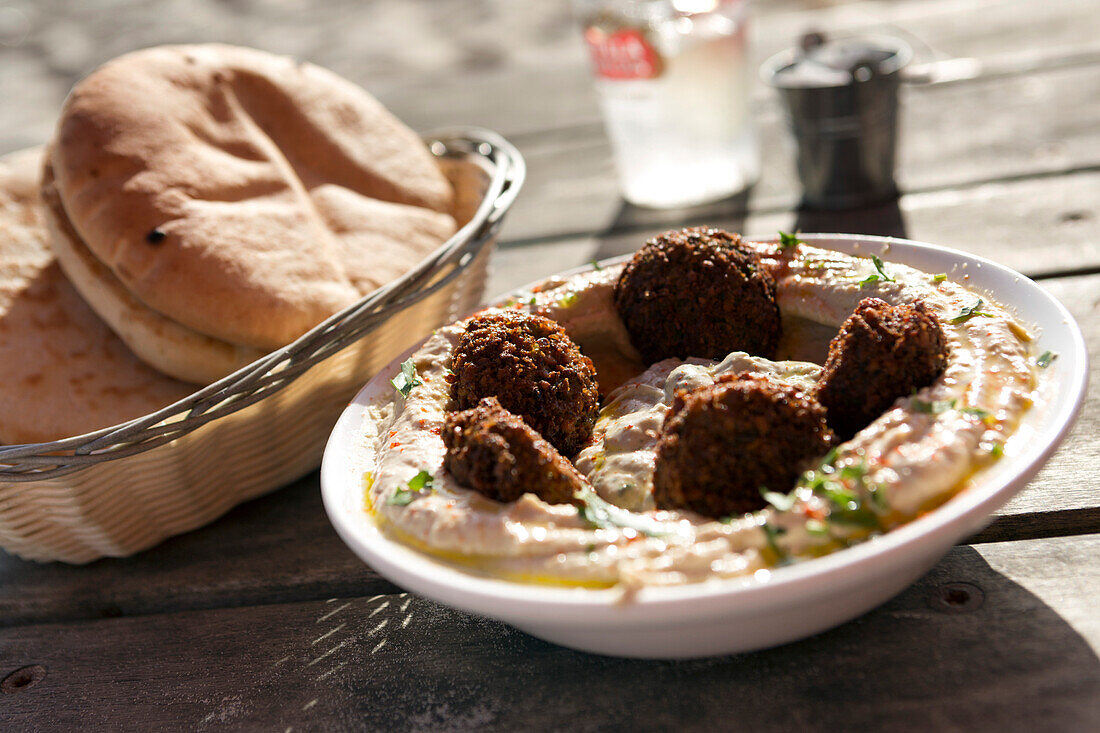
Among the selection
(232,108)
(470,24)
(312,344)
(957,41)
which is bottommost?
(470,24)

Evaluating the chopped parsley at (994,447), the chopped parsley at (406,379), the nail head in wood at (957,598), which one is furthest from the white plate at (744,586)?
the chopped parsley at (406,379)

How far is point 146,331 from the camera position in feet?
6.94

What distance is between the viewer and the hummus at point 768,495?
4.14ft

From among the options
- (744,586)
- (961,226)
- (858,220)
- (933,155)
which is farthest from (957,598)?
(933,155)

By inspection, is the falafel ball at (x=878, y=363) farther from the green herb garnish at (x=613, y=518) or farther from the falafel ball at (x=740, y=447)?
the green herb garnish at (x=613, y=518)

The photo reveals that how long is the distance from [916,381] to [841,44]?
7.07 ft

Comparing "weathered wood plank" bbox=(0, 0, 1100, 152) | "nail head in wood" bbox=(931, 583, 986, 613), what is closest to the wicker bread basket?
"nail head in wood" bbox=(931, 583, 986, 613)

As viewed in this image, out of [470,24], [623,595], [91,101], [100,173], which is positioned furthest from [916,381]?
[470,24]

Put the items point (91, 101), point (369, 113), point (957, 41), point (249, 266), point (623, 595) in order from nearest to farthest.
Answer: point (623, 595)
point (249, 266)
point (91, 101)
point (369, 113)
point (957, 41)

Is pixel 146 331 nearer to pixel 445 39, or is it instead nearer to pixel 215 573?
pixel 215 573

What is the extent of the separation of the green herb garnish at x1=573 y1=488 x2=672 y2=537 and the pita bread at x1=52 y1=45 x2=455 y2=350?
95cm

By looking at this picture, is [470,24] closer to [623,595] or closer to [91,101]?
[91,101]

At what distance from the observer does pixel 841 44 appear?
3285mm

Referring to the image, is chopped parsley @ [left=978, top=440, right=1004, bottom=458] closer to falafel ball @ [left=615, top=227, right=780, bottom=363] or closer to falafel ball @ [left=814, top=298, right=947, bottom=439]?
falafel ball @ [left=814, top=298, right=947, bottom=439]
